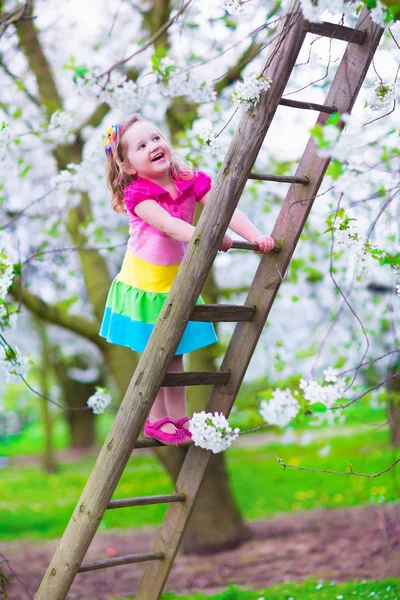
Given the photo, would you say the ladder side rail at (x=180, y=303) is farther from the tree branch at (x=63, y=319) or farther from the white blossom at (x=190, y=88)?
the tree branch at (x=63, y=319)

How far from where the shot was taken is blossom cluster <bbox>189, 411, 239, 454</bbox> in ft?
8.34

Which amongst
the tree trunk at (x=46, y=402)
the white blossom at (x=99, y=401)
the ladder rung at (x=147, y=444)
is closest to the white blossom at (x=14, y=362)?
the white blossom at (x=99, y=401)

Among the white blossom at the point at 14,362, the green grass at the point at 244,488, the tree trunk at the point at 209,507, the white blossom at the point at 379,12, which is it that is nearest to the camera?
the white blossom at the point at 379,12

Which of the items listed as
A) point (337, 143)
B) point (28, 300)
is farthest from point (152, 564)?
point (28, 300)

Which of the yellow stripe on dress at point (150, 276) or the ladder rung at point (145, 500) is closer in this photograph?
the ladder rung at point (145, 500)

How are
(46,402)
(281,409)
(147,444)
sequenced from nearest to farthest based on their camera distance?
(147,444) < (281,409) < (46,402)

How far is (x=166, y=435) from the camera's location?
279 cm

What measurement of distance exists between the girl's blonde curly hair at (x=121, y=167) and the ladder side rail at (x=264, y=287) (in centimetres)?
44

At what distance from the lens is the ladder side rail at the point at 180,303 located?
244 centimetres

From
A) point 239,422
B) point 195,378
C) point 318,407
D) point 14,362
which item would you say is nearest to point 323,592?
point 318,407

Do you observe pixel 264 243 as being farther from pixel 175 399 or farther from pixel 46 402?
pixel 46 402

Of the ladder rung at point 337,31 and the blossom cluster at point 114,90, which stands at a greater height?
the blossom cluster at point 114,90

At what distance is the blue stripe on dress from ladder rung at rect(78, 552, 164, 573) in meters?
0.80

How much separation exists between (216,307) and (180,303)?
158mm
